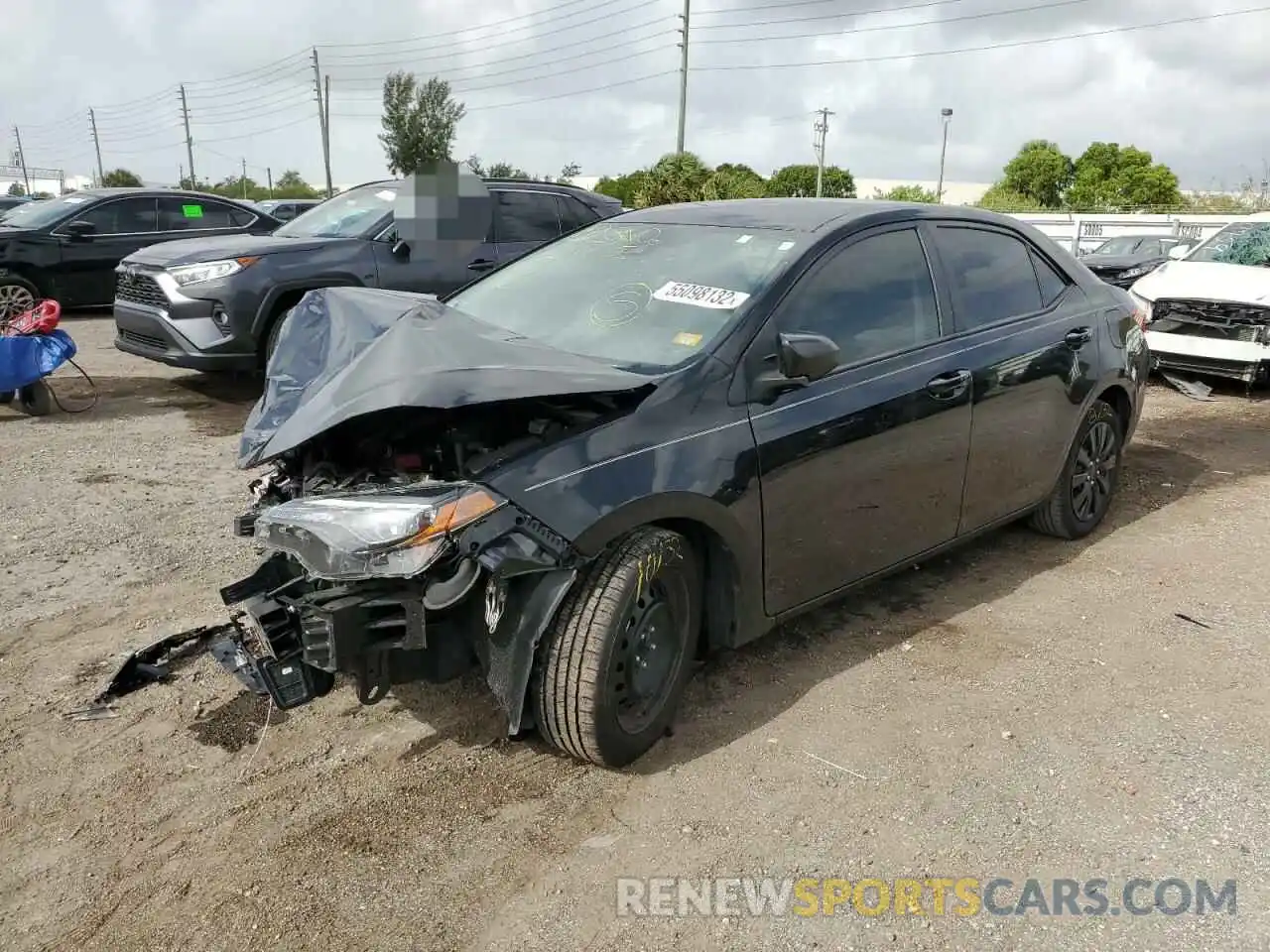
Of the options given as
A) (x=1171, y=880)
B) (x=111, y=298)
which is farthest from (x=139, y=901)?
(x=111, y=298)

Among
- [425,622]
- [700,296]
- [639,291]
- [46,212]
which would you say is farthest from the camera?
[46,212]

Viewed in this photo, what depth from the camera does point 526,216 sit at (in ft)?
29.0

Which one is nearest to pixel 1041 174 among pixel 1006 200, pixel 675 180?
pixel 1006 200

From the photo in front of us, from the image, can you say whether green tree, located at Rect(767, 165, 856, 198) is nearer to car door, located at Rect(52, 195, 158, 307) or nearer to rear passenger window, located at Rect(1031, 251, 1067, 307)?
car door, located at Rect(52, 195, 158, 307)

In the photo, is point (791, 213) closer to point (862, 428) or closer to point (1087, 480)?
point (862, 428)

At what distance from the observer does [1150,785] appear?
10.1 feet

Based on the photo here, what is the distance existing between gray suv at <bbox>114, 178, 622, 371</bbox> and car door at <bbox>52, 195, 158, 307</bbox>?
3960mm

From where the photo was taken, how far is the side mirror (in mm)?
3256

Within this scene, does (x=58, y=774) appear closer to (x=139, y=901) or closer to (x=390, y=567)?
(x=139, y=901)

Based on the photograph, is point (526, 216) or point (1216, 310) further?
point (1216, 310)

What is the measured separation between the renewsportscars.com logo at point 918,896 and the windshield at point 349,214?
6863mm

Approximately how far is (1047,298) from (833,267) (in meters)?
1.62

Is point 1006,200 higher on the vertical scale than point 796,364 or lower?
lower

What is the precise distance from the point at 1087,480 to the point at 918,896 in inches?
128
